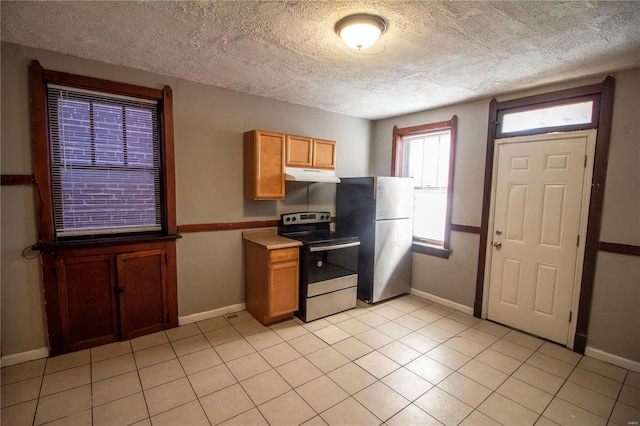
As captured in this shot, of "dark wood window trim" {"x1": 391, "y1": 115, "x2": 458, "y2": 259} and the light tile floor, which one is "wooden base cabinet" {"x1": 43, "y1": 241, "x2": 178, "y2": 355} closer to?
the light tile floor

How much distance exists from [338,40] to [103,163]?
7.62 ft

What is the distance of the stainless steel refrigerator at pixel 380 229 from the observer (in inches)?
145

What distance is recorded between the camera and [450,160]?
369cm

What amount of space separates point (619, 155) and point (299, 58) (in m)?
2.85

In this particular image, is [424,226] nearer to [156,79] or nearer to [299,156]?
[299,156]

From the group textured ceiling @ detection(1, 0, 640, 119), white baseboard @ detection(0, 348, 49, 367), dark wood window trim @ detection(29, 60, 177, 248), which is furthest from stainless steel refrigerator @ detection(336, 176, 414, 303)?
white baseboard @ detection(0, 348, 49, 367)

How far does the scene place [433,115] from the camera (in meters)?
3.88

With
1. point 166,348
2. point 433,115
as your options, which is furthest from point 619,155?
point 166,348

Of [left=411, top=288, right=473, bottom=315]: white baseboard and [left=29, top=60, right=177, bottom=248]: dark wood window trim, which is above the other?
[left=29, top=60, right=177, bottom=248]: dark wood window trim

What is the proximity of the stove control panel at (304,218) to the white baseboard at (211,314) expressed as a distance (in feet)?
3.74

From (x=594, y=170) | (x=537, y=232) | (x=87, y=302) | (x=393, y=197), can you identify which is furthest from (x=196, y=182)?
(x=594, y=170)

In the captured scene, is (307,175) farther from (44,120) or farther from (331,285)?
(44,120)

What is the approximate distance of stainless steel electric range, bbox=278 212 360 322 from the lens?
10.7ft

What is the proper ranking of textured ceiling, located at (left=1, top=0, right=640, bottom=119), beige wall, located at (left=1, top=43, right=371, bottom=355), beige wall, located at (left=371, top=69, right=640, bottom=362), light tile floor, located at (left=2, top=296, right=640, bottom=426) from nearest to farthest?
textured ceiling, located at (left=1, top=0, right=640, bottom=119), light tile floor, located at (left=2, top=296, right=640, bottom=426), beige wall, located at (left=1, top=43, right=371, bottom=355), beige wall, located at (left=371, top=69, right=640, bottom=362)
